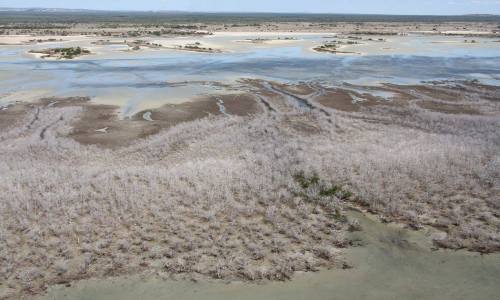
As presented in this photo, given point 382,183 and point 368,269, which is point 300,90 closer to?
point 382,183

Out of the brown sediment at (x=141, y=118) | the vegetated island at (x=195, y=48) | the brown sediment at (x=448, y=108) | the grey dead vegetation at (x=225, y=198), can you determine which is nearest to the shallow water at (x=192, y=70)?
the brown sediment at (x=141, y=118)

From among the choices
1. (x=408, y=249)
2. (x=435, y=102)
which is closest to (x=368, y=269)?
(x=408, y=249)

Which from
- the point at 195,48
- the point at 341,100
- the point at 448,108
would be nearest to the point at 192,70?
the point at 341,100

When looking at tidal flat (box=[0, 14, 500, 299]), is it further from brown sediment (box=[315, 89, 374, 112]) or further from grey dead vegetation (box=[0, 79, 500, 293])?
brown sediment (box=[315, 89, 374, 112])

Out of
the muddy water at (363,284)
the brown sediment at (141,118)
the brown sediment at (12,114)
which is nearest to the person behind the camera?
the muddy water at (363,284)

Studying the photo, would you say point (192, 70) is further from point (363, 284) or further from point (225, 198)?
point (363, 284)

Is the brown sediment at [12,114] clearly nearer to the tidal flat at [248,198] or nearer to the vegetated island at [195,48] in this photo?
the tidal flat at [248,198]

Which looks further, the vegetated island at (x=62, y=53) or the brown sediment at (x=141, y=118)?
the vegetated island at (x=62, y=53)

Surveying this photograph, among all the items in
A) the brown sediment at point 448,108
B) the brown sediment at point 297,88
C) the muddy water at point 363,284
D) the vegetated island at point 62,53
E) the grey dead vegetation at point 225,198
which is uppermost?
the vegetated island at point 62,53
